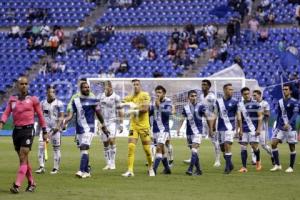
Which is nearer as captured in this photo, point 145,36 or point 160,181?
point 160,181

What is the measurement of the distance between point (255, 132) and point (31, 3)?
35131 millimetres

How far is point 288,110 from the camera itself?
21828 millimetres

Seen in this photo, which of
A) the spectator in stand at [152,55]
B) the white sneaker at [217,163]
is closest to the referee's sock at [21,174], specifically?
the white sneaker at [217,163]

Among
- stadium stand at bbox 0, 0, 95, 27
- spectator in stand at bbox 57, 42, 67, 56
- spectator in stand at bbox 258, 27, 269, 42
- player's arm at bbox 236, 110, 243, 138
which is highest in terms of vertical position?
stadium stand at bbox 0, 0, 95, 27

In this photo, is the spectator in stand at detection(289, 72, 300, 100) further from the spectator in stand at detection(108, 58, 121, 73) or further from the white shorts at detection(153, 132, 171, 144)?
the white shorts at detection(153, 132, 171, 144)

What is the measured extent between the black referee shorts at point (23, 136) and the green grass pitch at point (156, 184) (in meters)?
0.96

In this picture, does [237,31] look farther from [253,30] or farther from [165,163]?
[165,163]

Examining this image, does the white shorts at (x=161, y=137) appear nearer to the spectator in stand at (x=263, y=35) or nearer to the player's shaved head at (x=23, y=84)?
the player's shaved head at (x=23, y=84)

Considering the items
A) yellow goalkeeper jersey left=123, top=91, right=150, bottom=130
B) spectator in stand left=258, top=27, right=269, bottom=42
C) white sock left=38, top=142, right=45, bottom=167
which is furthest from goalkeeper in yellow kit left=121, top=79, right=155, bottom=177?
spectator in stand left=258, top=27, right=269, bottom=42

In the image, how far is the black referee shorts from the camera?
53.2 feet

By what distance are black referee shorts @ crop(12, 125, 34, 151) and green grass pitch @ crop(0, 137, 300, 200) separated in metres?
0.96

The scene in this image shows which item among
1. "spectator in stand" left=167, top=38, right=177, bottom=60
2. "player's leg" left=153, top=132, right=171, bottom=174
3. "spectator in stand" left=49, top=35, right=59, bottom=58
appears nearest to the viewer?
"player's leg" left=153, top=132, right=171, bottom=174

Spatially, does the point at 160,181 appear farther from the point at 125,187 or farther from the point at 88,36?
the point at 88,36

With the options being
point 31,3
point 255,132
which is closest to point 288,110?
point 255,132
